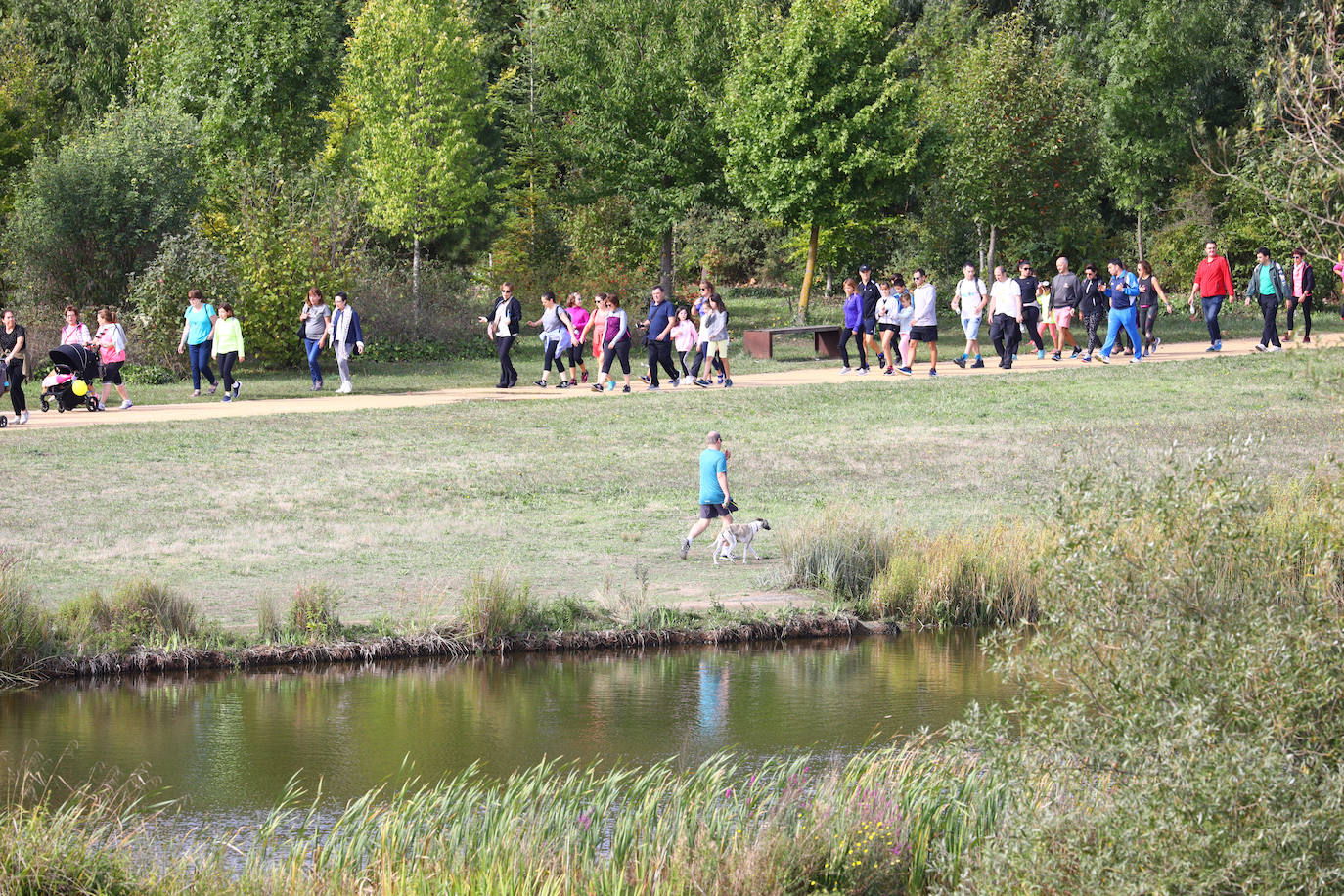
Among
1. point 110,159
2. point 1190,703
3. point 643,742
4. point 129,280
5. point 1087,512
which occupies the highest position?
point 110,159

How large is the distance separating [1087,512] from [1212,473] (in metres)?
0.61

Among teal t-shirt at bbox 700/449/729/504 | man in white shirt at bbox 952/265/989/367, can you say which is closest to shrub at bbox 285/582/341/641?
teal t-shirt at bbox 700/449/729/504

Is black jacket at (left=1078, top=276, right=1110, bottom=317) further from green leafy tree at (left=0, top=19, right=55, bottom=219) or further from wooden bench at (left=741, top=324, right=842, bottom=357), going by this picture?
green leafy tree at (left=0, top=19, right=55, bottom=219)

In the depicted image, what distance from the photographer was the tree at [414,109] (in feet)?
132

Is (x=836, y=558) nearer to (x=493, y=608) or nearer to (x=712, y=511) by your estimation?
(x=712, y=511)

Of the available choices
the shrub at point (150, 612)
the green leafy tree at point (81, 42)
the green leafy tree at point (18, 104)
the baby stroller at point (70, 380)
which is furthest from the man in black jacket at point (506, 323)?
the green leafy tree at point (81, 42)

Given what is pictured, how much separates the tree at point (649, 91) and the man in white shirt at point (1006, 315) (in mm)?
13592

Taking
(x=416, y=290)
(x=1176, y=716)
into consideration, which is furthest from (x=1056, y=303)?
(x=1176, y=716)

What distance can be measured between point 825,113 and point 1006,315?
35.3 ft

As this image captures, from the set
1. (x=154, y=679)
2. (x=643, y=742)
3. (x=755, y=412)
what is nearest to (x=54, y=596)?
(x=154, y=679)

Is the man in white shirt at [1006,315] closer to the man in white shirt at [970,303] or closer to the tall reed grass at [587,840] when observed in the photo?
the man in white shirt at [970,303]

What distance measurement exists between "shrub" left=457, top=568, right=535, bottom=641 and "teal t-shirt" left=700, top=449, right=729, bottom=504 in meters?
2.81

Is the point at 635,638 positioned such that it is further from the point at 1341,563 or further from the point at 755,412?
the point at 755,412

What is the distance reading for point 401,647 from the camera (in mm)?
13750
